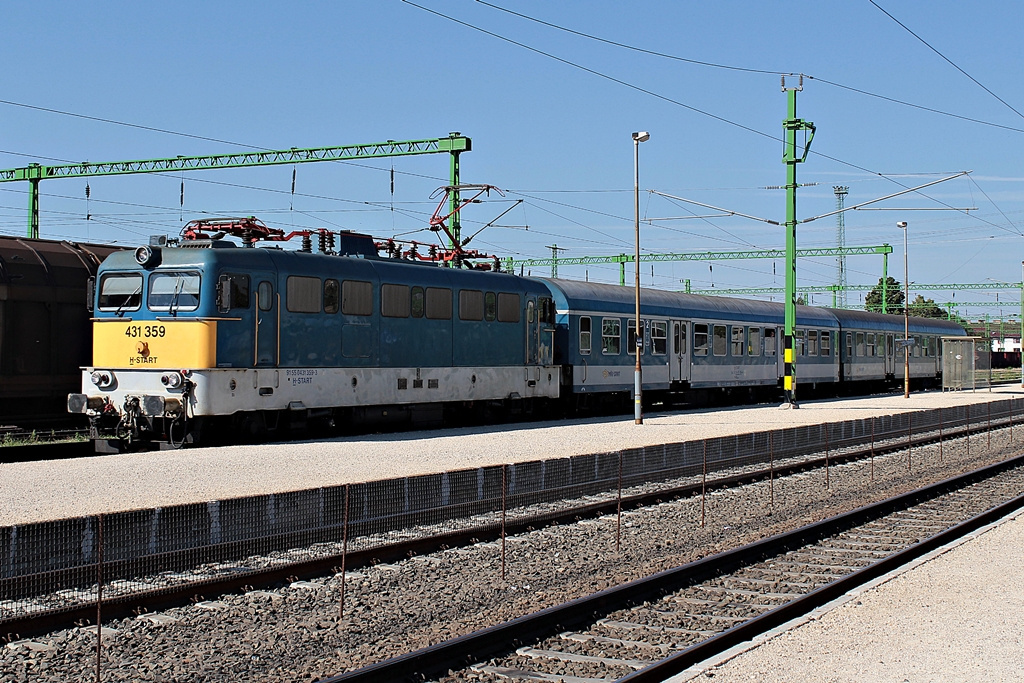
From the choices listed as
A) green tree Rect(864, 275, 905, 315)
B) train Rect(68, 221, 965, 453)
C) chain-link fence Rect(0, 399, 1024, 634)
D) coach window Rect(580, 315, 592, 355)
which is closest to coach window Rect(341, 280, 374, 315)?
train Rect(68, 221, 965, 453)

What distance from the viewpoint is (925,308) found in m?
135

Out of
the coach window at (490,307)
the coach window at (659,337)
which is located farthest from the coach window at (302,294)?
the coach window at (659,337)

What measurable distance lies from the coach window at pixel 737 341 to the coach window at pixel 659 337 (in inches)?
188

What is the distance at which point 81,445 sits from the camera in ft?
70.2

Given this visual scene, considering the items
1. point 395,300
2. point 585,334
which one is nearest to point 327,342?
point 395,300

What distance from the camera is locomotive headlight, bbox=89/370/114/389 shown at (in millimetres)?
20156

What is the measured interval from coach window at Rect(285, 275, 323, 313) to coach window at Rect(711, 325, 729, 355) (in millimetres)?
19158

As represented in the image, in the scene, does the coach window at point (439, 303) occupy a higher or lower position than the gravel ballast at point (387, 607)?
higher

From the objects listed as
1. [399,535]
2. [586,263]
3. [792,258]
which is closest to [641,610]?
[399,535]

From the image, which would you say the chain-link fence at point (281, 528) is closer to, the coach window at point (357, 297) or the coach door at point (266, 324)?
the coach door at point (266, 324)

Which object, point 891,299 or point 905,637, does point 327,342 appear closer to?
point 905,637

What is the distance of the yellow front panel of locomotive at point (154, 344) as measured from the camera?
19.7m

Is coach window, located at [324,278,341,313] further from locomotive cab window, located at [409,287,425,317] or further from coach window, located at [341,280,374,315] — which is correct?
locomotive cab window, located at [409,287,425,317]

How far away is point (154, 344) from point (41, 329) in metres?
2.76
